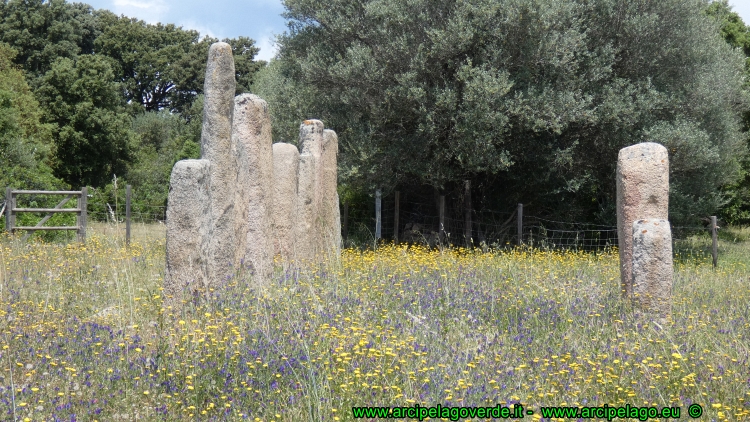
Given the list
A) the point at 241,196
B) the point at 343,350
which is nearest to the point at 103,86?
the point at 241,196

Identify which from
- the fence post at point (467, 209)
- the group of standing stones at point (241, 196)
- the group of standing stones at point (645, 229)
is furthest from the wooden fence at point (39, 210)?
the group of standing stones at point (645, 229)

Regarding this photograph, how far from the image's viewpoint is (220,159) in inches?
358

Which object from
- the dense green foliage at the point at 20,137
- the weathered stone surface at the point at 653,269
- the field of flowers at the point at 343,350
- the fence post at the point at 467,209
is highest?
the dense green foliage at the point at 20,137

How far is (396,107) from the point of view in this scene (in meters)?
16.6

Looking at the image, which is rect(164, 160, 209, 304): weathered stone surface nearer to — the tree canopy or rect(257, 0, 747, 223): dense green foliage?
rect(257, 0, 747, 223): dense green foliage

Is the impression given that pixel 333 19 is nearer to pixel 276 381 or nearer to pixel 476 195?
pixel 476 195

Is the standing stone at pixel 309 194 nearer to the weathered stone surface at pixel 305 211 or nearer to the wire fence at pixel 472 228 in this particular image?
the weathered stone surface at pixel 305 211

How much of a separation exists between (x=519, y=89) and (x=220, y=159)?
9349 mm

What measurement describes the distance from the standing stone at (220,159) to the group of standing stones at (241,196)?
0.01 m

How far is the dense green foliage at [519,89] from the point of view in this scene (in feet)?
51.4

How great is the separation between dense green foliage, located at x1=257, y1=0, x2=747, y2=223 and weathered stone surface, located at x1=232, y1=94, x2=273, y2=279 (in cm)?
600

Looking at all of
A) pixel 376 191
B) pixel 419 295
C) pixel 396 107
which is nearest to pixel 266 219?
pixel 419 295

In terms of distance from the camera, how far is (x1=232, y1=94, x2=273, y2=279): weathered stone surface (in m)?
10.1

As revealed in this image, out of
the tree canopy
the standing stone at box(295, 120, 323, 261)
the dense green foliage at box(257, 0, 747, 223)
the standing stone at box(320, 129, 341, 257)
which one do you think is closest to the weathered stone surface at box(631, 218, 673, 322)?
the standing stone at box(295, 120, 323, 261)
